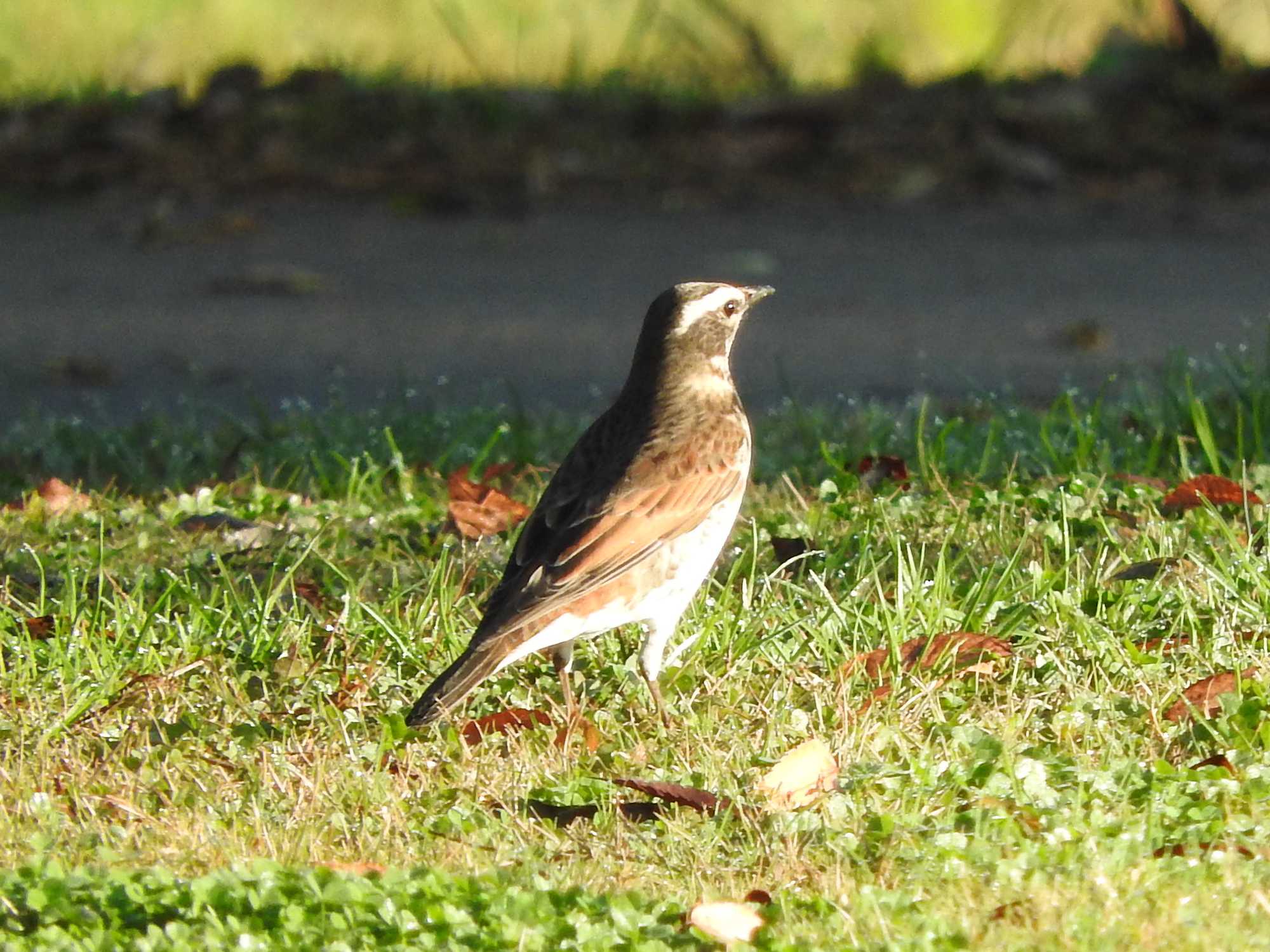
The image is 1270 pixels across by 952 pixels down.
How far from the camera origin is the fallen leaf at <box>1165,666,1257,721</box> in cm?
482

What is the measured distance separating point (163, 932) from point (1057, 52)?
12.0 m

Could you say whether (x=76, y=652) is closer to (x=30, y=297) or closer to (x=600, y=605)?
(x=600, y=605)

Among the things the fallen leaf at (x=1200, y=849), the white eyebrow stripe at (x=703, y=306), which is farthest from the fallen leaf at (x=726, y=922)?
the white eyebrow stripe at (x=703, y=306)

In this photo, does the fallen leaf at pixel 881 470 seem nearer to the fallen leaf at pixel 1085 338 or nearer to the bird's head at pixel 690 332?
the bird's head at pixel 690 332

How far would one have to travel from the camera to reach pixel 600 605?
16.5 ft

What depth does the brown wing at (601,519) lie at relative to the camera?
16.1 feet

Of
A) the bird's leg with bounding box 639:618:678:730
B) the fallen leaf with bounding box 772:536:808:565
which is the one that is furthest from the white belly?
the fallen leaf with bounding box 772:536:808:565

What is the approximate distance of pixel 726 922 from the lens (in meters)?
3.85

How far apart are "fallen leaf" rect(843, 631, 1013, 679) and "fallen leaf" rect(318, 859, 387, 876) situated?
140 centimetres

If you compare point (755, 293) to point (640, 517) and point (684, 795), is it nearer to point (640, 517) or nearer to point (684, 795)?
point (640, 517)

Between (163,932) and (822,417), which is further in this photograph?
(822,417)

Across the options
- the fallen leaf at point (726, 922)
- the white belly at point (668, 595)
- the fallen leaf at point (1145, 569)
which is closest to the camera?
the fallen leaf at point (726, 922)

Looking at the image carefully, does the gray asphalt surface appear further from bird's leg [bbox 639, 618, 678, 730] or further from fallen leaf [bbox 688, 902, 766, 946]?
fallen leaf [bbox 688, 902, 766, 946]

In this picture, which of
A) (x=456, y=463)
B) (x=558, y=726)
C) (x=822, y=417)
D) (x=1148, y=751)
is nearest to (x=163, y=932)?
(x=558, y=726)
